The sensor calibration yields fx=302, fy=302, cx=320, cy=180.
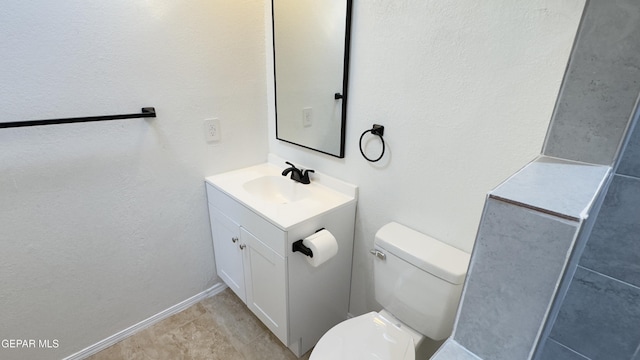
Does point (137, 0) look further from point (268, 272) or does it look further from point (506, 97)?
point (506, 97)

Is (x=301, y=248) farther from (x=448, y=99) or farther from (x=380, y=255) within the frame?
(x=448, y=99)

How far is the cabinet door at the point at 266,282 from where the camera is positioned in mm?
1381

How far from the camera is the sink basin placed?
171 cm

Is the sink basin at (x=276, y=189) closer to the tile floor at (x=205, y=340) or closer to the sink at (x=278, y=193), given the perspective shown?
the sink at (x=278, y=193)

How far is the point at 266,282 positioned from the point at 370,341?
1.84 feet

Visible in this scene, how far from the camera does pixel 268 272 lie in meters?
1.44

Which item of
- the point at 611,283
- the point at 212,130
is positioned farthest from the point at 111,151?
the point at 611,283

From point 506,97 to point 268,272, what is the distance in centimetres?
120

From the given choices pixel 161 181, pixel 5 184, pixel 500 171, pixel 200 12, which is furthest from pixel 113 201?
pixel 500 171

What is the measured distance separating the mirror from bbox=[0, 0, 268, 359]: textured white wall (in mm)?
180

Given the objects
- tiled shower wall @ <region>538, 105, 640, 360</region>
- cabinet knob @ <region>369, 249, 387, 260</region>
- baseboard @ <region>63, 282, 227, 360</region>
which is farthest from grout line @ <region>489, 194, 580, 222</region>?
baseboard @ <region>63, 282, 227, 360</region>

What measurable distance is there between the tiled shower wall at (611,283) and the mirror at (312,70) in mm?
1000

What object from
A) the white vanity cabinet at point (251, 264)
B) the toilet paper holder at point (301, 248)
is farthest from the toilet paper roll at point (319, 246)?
the white vanity cabinet at point (251, 264)

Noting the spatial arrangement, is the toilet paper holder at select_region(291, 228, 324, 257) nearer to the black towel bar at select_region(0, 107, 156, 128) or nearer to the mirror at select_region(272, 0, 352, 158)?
the mirror at select_region(272, 0, 352, 158)
